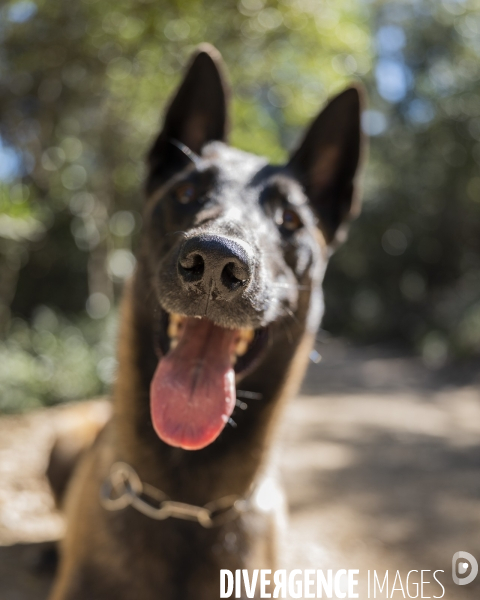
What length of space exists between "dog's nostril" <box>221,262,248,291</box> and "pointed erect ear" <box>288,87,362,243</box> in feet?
3.56

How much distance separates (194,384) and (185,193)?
0.80 m

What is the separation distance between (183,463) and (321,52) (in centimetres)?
551

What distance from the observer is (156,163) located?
7.85ft

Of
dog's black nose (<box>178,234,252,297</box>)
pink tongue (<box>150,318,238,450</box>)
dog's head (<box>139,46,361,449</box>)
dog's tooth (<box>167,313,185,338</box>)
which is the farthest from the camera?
dog's tooth (<box>167,313,185,338</box>)

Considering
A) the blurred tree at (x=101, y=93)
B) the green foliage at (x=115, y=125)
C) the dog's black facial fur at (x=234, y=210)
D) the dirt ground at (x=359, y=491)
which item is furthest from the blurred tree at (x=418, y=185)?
the dog's black facial fur at (x=234, y=210)

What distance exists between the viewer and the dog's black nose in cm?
146

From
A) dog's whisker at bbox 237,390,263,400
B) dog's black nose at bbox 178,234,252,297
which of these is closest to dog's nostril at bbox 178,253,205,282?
dog's black nose at bbox 178,234,252,297

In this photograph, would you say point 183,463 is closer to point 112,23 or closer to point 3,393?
point 3,393

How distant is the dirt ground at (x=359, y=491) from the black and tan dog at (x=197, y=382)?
1.22 ft

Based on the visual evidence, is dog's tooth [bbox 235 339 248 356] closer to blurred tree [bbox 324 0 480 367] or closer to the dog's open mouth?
the dog's open mouth

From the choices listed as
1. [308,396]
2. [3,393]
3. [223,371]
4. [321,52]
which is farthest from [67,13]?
[308,396]

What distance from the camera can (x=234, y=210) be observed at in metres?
1.90

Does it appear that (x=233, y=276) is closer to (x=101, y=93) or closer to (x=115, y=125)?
(x=101, y=93)

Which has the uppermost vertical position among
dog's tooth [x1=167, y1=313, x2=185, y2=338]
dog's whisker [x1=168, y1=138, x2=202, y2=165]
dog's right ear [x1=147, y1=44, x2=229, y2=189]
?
dog's right ear [x1=147, y1=44, x2=229, y2=189]
